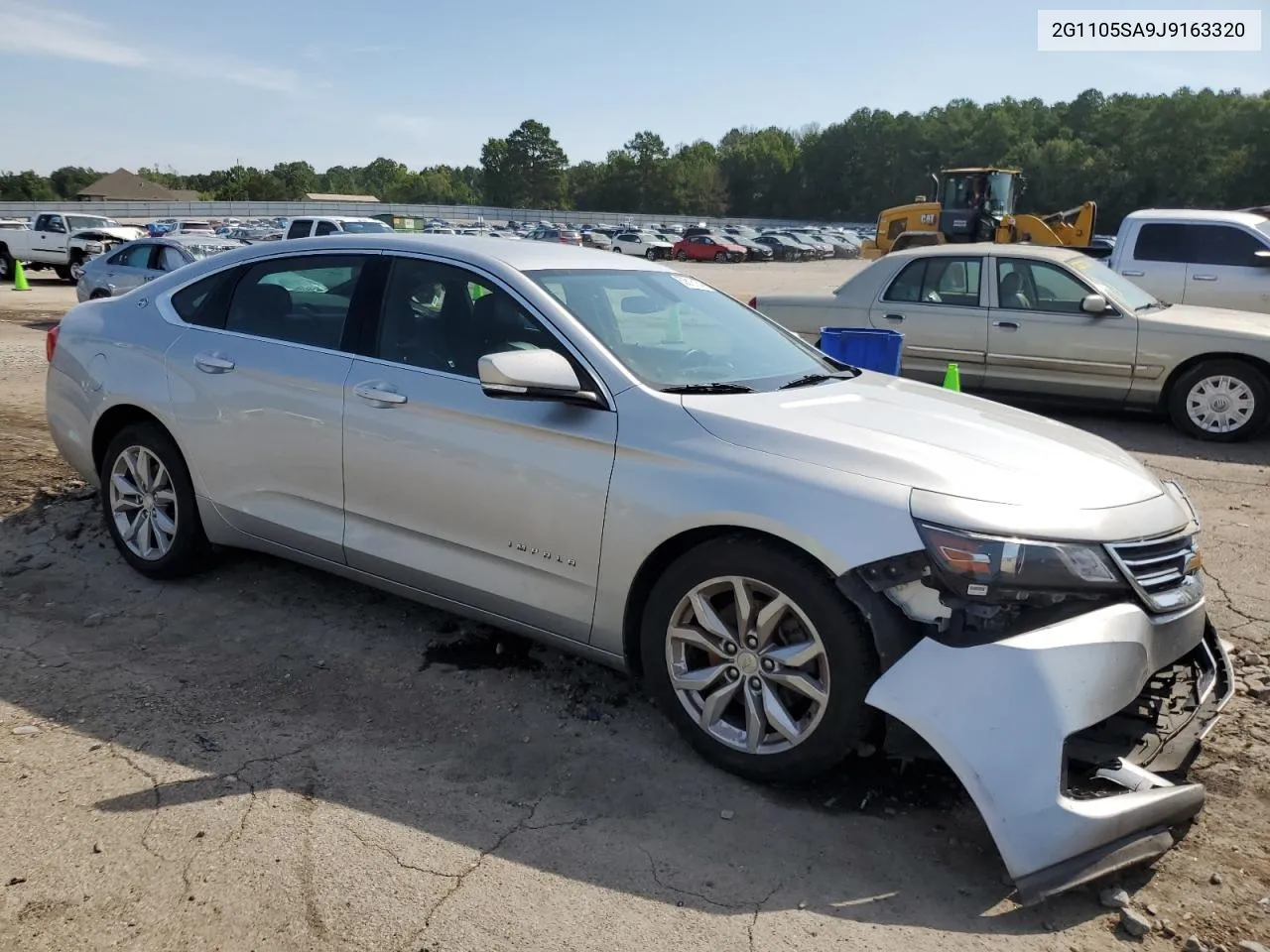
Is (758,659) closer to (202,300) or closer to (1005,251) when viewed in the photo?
(202,300)

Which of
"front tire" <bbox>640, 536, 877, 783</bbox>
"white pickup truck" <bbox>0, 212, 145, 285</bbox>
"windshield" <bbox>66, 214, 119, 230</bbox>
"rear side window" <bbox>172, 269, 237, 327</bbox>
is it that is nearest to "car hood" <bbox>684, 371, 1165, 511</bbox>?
"front tire" <bbox>640, 536, 877, 783</bbox>

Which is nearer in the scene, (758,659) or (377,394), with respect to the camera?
(758,659)

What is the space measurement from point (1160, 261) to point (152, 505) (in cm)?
1091

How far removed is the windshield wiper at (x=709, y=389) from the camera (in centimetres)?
353

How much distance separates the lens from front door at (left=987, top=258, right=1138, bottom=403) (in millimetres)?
8734

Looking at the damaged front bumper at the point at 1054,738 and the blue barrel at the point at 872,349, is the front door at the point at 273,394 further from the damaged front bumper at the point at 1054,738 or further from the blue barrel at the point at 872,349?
the blue barrel at the point at 872,349

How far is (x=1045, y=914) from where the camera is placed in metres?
2.66

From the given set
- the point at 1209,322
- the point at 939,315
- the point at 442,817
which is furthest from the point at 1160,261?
the point at 442,817

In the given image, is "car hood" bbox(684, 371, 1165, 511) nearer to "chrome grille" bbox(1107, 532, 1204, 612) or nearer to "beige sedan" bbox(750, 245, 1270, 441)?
"chrome grille" bbox(1107, 532, 1204, 612)

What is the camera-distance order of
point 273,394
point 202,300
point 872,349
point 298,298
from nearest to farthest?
point 273,394 < point 298,298 < point 202,300 < point 872,349

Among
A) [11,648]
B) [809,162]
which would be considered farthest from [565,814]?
[809,162]

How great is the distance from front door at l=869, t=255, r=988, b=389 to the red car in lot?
4377cm

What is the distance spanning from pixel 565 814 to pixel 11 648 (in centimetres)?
258

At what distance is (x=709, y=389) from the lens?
361 centimetres
